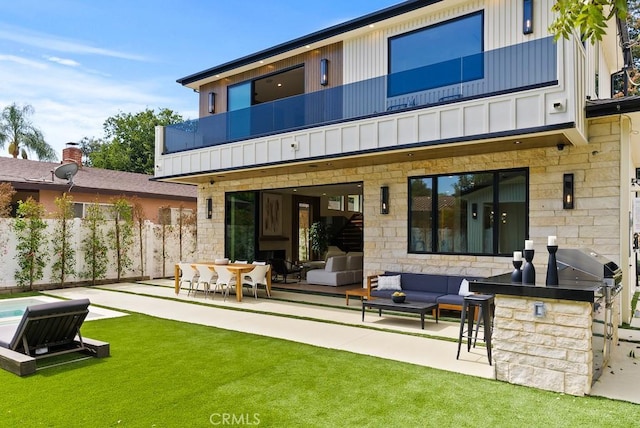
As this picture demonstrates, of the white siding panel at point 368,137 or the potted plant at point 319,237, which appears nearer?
the white siding panel at point 368,137

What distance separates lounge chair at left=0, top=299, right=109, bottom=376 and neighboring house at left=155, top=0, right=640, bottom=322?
20.2ft

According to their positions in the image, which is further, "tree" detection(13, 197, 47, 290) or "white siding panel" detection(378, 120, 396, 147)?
"tree" detection(13, 197, 47, 290)

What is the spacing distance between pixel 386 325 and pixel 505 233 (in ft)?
10.5

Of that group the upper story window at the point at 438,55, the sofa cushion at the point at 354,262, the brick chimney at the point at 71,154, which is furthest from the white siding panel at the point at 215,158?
the brick chimney at the point at 71,154

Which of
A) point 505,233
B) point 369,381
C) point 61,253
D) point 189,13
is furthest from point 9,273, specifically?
point 505,233

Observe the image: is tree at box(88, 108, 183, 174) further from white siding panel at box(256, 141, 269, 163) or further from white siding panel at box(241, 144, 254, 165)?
white siding panel at box(256, 141, 269, 163)

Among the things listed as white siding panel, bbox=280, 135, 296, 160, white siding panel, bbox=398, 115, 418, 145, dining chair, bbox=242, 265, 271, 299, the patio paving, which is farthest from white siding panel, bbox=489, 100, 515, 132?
dining chair, bbox=242, 265, 271, 299

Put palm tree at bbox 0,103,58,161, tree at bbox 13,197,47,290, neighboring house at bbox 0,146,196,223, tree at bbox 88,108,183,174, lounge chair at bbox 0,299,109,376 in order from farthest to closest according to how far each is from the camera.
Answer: tree at bbox 88,108,183,174 → palm tree at bbox 0,103,58,161 → neighboring house at bbox 0,146,196,223 → tree at bbox 13,197,47,290 → lounge chair at bbox 0,299,109,376

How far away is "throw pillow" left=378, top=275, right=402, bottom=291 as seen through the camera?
9812 millimetres

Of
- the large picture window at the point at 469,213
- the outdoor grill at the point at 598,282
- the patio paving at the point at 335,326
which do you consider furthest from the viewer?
the large picture window at the point at 469,213

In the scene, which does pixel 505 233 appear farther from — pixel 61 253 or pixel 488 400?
pixel 61 253

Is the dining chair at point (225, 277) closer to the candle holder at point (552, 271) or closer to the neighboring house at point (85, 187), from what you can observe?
the neighboring house at point (85, 187)

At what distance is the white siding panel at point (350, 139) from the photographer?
9.82 m

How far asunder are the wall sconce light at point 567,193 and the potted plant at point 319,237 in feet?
36.6
